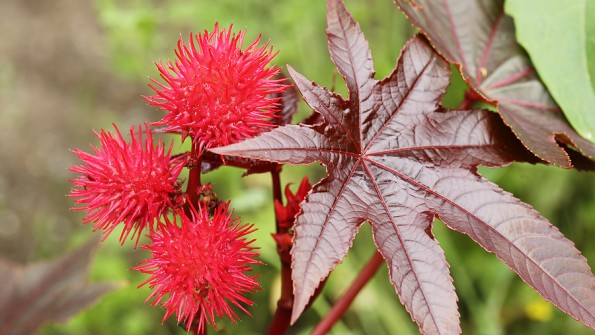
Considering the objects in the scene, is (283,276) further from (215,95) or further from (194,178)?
(215,95)

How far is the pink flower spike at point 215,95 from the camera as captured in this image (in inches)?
38.6

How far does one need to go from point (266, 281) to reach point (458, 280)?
83 cm

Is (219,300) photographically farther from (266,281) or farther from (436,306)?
(266,281)

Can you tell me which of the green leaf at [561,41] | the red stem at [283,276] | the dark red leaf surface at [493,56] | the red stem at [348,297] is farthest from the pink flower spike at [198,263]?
the green leaf at [561,41]

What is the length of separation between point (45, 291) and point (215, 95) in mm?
977

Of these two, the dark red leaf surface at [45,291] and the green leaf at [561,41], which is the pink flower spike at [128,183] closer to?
the dark red leaf surface at [45,291]

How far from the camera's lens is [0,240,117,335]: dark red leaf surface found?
1.59m

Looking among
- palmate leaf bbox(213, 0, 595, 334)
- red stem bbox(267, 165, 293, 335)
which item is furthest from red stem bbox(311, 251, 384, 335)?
palmate leaf bbox(213, 0, 595, 334)

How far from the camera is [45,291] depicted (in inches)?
66.2

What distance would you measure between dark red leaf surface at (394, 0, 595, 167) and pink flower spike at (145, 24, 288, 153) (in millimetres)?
387

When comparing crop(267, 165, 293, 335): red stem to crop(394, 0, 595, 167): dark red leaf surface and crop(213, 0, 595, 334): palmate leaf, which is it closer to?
crop(213, 0, 595, 334): palmate leaf

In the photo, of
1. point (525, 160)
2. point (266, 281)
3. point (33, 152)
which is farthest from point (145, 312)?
point (525, 160)

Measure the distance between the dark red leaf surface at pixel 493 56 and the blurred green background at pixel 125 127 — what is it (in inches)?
7.3

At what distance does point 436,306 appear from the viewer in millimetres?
954
